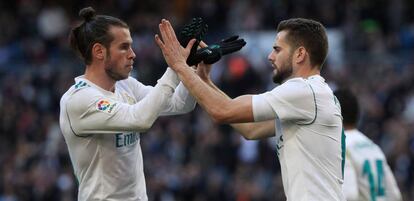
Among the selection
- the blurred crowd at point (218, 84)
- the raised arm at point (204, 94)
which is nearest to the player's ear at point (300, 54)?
the raised arm at point (204, 94)

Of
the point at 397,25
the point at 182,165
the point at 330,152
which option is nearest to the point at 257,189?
the point at 182,165

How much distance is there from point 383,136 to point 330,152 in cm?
790

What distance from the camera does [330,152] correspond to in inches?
259

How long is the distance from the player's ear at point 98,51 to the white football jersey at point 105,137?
0.60 feet

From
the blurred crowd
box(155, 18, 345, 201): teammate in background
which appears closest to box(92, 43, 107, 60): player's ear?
box(155, 18, 345, 201): teammate in background

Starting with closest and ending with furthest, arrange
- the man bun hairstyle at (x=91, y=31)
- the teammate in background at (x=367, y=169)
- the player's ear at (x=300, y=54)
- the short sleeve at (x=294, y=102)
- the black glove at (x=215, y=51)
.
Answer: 1. the short sleeve at (x=294, y=102)
2. the player's ear at (x=300, y=54)
3. the black glove at (x=215, y=51)
4. the man bun hairstyle at (x=91, y=31)
5. the teammate in background at (x=367, y=169)

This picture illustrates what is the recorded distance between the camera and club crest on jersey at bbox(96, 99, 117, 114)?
675cm

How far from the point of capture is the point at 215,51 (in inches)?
272

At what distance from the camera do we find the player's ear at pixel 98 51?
275 inches

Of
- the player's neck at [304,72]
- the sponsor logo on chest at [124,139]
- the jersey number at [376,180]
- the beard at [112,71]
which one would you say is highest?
the beard at [112,71]

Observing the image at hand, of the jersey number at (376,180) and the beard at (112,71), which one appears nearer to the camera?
the beard at (112,71)

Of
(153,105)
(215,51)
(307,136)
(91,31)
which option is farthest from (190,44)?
(307,136)

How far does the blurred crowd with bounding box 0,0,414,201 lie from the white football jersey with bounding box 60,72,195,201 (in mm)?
6673

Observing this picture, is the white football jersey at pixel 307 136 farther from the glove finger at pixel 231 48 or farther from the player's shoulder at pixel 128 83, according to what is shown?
the player's shoulder at pixel 128 83
